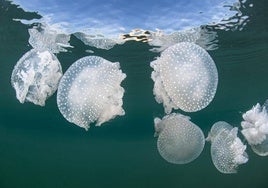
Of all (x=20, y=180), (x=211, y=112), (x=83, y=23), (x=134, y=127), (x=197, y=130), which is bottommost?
(x=20, y=180)

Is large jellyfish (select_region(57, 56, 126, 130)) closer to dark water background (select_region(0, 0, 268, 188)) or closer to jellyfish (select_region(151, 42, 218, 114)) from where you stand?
jellyfish (select_region(151, 42, 218, 114))

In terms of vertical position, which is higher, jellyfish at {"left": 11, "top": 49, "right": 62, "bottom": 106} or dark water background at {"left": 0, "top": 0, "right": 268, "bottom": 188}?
jellyfish at {"left": 11, "top": 49, "right": 62, "bottom": 106}

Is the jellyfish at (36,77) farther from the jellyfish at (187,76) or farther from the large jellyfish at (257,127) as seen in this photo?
the large jellyfish at (257,127)

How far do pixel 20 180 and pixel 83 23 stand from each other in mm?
33972

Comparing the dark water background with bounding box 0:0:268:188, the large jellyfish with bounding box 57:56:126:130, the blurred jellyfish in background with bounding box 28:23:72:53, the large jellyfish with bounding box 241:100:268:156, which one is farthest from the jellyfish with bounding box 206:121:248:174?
the blurred jellyfish in background with bounding box 28:23:72:53

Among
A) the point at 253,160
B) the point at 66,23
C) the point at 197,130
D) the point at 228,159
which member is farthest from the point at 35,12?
the point at 253,160

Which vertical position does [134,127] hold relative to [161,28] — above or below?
below

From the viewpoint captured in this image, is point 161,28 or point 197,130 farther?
point 161,28

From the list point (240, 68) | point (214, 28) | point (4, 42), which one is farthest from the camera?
point (240, 68)

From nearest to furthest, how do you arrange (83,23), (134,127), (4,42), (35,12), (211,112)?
(35,12) → (83,23) → (4,42) → (211,112) → (134,127)

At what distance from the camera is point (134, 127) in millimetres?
36344

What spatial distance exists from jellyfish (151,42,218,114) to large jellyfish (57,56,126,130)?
0.75m

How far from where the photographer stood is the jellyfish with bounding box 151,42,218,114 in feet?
16.2

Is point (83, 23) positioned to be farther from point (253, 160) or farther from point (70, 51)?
point (253, 160)
